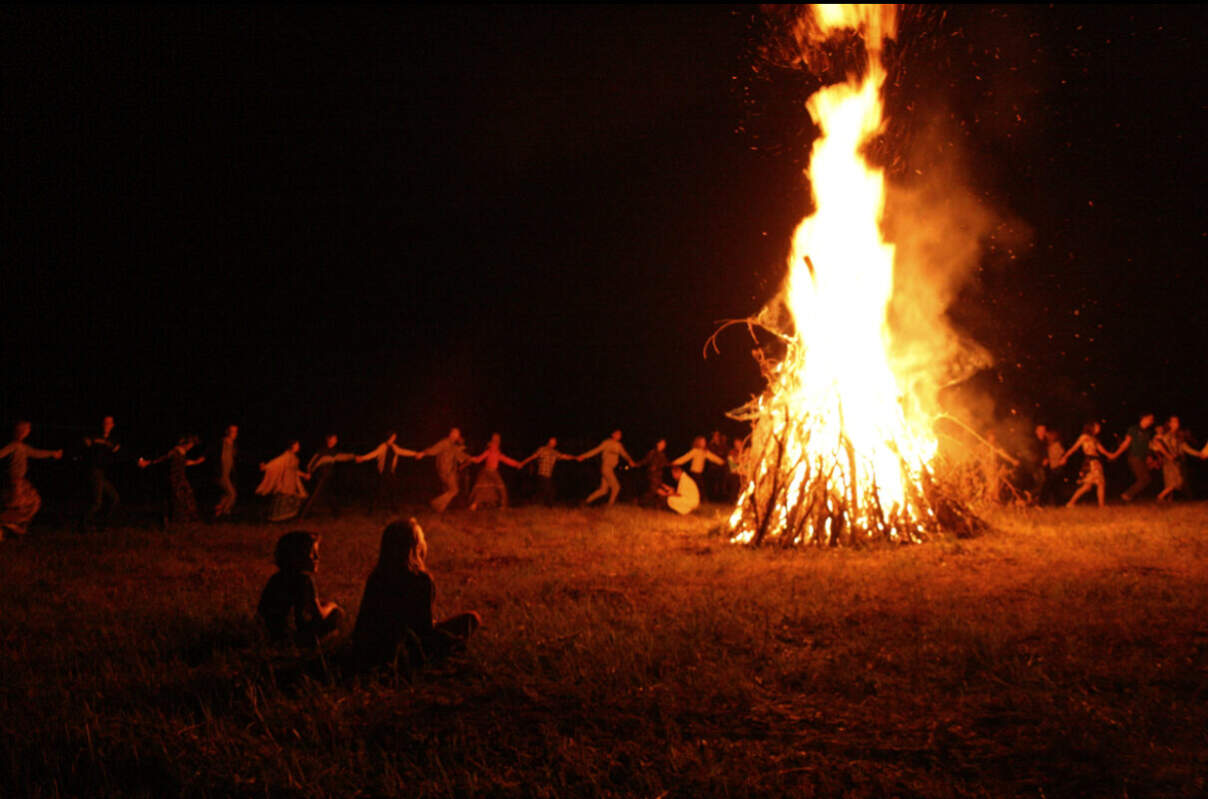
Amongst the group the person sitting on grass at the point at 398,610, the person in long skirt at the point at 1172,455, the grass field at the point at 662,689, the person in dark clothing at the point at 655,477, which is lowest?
the grass field at the point at 662,689

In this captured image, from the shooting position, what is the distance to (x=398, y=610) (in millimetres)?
5742

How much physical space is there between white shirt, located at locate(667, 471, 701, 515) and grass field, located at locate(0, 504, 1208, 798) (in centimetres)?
650

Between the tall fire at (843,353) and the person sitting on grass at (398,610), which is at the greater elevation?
the tall fire at (843,353)

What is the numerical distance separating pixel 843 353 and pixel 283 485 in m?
9.36

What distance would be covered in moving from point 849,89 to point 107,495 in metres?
12.6

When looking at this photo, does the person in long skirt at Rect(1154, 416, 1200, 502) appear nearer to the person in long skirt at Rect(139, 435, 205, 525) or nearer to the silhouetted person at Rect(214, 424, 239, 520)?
the silhouetted person at Rect(214, 424, 239, 520)

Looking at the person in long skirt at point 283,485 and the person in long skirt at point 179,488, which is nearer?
the person in long skirt at point 179,488

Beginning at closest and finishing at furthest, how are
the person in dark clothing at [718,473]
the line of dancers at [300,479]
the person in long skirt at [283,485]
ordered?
the line of dancers at [300,479] → the person in long skirt at [283,485] → the person in dark clothing at [718,473]

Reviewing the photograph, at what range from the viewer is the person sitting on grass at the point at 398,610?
18.6ft

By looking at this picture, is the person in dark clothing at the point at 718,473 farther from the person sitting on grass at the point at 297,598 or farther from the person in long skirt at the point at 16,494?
the person sitting on grass at the point at 297,598

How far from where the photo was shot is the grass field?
417cm

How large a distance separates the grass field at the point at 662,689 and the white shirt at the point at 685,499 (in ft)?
21.3

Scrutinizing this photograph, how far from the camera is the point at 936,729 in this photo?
15.2 feet

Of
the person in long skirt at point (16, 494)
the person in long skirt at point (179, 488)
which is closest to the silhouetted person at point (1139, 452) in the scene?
the person in long skirt at point (179, 488)
